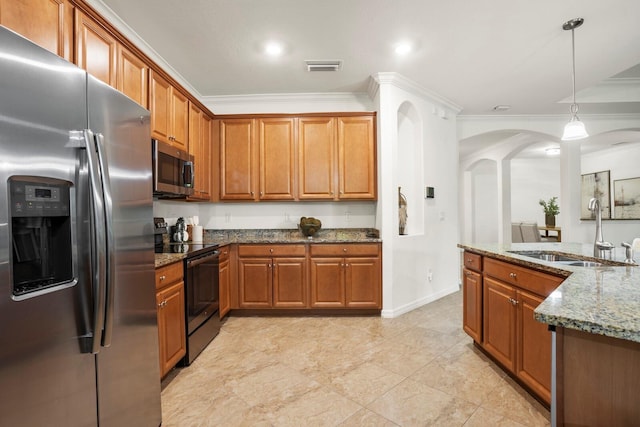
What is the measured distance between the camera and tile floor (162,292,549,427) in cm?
176

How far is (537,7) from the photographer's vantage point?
221 centimetres

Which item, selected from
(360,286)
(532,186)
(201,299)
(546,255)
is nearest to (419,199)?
(360,286)

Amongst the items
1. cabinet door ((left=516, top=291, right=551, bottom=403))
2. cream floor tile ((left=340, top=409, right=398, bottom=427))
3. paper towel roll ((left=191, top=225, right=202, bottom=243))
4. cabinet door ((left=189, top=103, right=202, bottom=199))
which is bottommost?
cream floor tile ((left=340, top=409, right=398, bottom=427))

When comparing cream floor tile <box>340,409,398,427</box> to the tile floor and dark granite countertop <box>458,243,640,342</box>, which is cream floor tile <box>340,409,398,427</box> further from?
dark granite countertop <box>458,243,640,342</box>

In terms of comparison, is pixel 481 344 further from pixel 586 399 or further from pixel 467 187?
pixel 467 187

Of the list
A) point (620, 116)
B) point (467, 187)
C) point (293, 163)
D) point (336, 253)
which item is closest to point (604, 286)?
point (336, 253)

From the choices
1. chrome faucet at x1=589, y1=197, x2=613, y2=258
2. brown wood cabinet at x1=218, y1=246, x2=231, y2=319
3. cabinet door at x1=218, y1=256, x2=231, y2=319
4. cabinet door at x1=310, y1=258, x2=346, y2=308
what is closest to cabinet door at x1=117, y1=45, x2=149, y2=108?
brown wood cabinet at x1=218, y1=246, x2=231, y2=319

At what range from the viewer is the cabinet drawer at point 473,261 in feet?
8.07

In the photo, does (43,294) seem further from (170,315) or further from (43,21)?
(43,21)

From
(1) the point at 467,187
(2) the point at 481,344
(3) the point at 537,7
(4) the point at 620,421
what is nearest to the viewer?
(4) the point at 620,421

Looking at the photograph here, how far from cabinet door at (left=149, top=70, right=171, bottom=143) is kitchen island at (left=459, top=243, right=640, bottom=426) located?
2804 millimetres

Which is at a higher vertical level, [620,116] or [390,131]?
[620,116]

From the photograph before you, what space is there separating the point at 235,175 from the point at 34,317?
2895 millimetres

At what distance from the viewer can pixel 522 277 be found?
6.32ft
